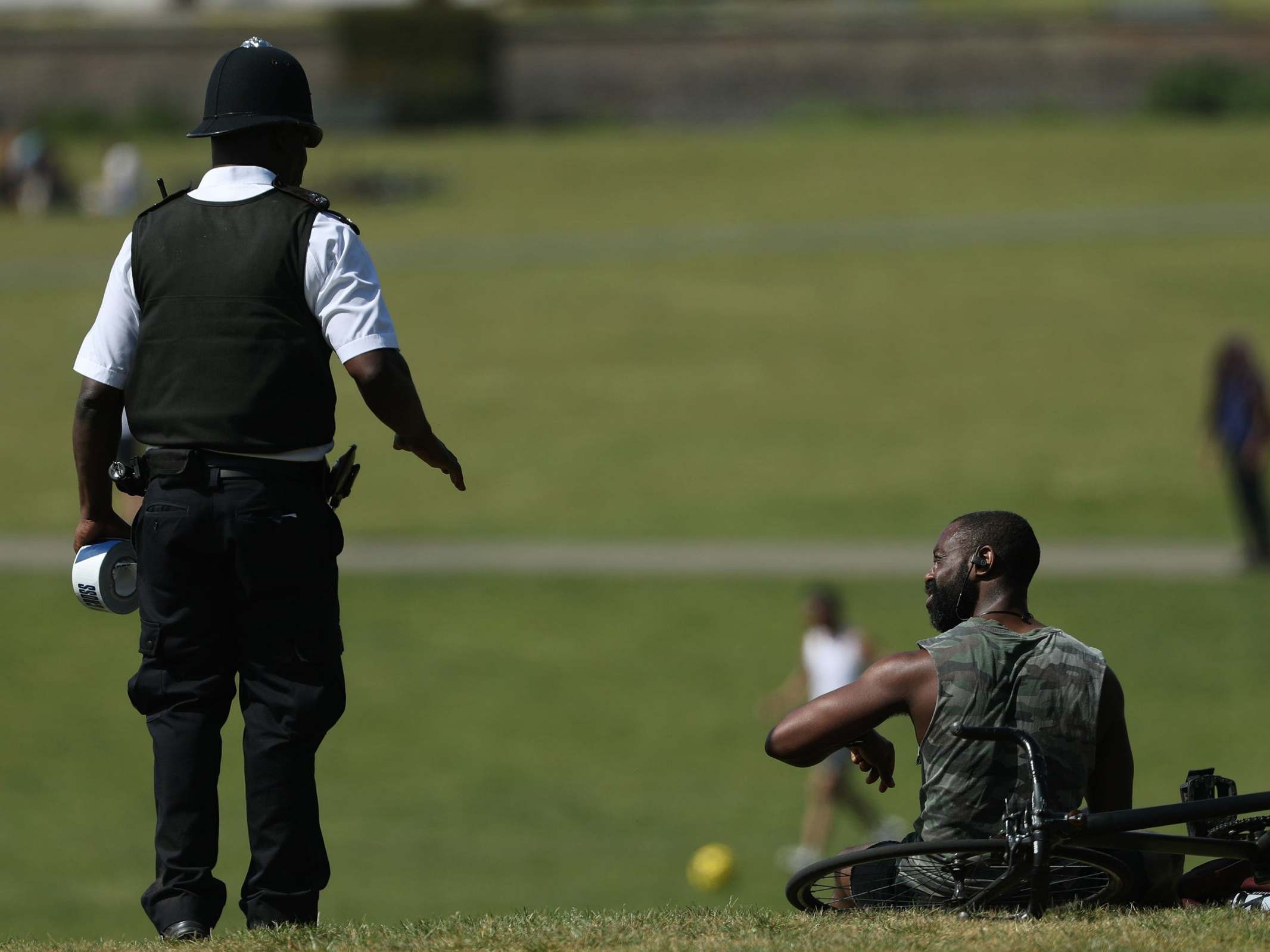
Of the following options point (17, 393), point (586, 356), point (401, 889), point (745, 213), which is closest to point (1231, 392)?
point (401, 889)

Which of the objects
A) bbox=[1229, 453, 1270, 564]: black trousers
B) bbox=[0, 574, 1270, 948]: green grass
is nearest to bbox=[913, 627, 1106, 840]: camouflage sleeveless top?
bbox=[0, 574, 1270, 948]: green grass

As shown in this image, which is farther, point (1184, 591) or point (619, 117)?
point (619, 117)

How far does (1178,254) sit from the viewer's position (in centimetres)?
3722

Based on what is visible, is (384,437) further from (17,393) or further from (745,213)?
(745,213)

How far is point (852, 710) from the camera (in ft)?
13.6

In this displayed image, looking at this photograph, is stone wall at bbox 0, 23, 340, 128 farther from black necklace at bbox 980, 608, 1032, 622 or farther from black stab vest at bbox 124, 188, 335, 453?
black necklace at bbox 980, 608, 1032, 622

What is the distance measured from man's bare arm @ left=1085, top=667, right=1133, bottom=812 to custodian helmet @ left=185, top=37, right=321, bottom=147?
7.60 feet

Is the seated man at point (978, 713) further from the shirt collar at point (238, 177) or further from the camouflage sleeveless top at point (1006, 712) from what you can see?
the shirt collar at point (238, 177)

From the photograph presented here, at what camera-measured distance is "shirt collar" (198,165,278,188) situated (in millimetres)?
4465

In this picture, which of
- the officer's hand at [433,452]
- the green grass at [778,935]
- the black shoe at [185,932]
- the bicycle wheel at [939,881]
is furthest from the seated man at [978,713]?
the black shoe at [185,932]

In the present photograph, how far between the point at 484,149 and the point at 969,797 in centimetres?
4525

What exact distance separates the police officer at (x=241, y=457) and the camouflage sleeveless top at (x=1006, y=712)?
4.13 ft

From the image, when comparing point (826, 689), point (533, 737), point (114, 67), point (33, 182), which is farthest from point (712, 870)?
point (114, 67)

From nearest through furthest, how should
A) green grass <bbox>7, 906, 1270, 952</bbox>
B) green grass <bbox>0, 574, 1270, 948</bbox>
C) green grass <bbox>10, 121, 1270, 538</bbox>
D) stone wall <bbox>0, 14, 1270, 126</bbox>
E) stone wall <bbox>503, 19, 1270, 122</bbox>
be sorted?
green grass <bbox>7, 906, 1270, 952</bbox> < green grass <bbox>0, 574, 1270, 948</bbox> < green grass <bbox>10, 121, 1270, 538</bbox> < stone wall <bbox>0, 14, 1270, 126</bbox> < stone wall <bbox>503, 19, 1270, 122</bbox>
